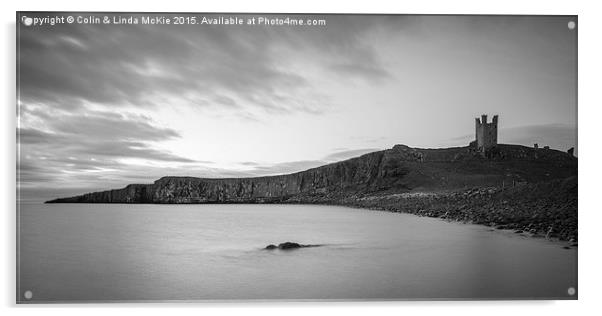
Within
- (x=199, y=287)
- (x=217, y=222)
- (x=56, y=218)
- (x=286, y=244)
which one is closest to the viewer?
(x=199, y=287)

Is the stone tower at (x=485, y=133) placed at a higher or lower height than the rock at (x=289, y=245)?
higher

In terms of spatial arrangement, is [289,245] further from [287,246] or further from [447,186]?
[447,186]

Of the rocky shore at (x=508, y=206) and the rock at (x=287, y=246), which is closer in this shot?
the rocky shore at (x=508, y=206)

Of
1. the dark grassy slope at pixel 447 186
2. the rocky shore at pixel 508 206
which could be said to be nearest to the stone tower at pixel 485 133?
the dark grassy slope at pixel 447 186

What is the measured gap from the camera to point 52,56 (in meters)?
3.66

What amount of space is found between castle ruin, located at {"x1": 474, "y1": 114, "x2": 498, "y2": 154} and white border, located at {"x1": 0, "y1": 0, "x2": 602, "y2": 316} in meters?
0.87

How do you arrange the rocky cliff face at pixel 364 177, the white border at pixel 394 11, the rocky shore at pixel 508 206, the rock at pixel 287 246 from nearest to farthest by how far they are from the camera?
the white border at pixel 394 11 < the rocky shore at pixel 508 206 < the rocky cliff face at pixel 364 177 < the rock at pixel 287 246

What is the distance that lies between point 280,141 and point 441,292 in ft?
8.28

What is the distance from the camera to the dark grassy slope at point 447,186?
3.89 m

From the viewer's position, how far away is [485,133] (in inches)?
165

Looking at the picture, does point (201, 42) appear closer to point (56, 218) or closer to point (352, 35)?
point (352, 35)

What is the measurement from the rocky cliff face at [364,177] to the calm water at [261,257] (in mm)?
202

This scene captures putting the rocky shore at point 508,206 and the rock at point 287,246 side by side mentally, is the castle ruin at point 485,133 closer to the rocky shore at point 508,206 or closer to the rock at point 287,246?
the rocky shore at point 508,206
